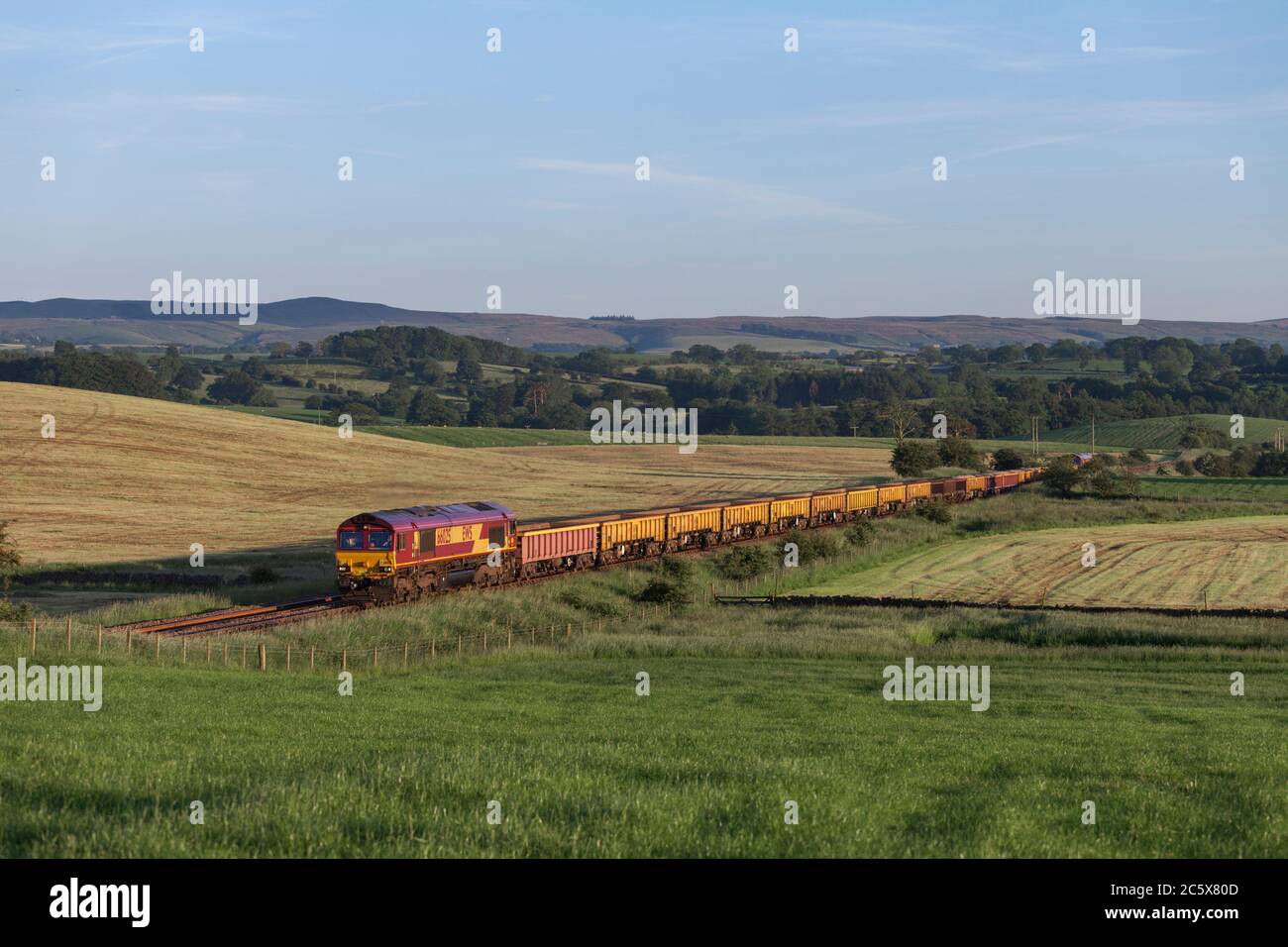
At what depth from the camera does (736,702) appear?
28.1 meters

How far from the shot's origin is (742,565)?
64.1m

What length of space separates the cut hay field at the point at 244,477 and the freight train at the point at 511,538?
15.8m

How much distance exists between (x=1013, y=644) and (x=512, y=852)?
3604 cm

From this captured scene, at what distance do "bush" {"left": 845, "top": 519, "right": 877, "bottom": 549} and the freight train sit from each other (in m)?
3.31

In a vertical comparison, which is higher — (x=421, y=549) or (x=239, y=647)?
(x=421, y=549)

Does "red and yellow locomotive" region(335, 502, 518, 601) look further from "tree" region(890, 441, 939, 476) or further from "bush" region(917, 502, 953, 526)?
"tree" region(890, 441, 939, 476)

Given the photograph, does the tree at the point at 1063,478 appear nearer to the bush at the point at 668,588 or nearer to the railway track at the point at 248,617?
the bush at the point at 668,588

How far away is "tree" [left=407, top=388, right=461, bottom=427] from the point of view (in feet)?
625

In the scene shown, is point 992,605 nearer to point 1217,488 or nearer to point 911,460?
point 911,460

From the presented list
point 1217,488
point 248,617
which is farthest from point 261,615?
point 1217,488

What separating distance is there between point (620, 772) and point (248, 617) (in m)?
30.3
